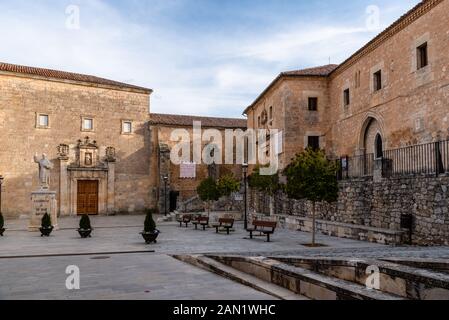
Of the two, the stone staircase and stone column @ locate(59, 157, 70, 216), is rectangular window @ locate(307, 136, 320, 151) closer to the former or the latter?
stone column @ locate(59, 157, 70, 216)

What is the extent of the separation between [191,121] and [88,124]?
868 cm

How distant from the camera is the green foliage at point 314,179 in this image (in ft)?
44.5

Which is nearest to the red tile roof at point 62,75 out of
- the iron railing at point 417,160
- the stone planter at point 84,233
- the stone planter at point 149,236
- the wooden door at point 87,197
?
the wooden door at point 87,197

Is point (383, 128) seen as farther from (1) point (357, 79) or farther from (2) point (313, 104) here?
(2) point (313, 104)

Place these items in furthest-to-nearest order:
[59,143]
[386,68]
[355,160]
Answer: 1. [59,143]
2. [355,160]
3. [386,68]

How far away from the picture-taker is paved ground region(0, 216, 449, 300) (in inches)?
257

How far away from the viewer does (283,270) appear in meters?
Result: 6.71

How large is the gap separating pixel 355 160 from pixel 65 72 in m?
22.3

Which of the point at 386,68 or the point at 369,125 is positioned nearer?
the point at 386,68

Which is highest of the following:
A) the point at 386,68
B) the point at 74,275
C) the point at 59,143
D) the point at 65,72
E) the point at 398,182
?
the point at 65,72
